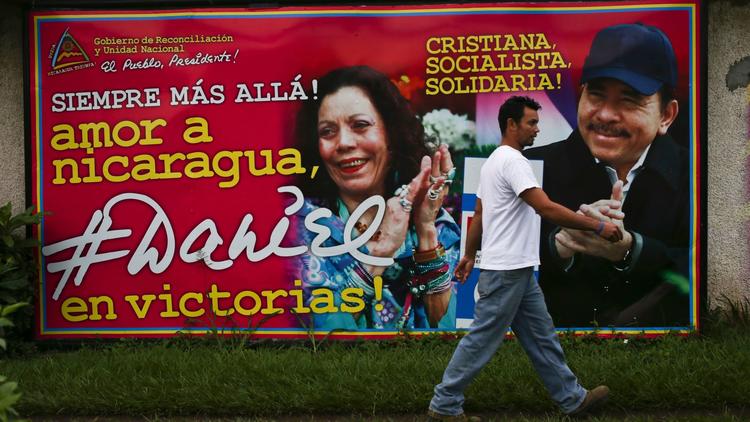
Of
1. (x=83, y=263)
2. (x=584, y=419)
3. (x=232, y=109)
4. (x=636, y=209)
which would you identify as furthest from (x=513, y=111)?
(x=83, y=263)

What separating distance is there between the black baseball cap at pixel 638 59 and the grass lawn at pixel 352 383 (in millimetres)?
2192

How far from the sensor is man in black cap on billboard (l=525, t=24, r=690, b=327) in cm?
667

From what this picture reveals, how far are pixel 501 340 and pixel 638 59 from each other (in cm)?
315

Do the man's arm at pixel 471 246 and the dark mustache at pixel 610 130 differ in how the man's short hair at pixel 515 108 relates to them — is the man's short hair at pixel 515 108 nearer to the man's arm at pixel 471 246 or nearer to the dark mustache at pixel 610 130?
the man's arm at pixel 471 246

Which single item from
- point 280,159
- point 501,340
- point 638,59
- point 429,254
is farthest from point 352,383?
→ point 638,59

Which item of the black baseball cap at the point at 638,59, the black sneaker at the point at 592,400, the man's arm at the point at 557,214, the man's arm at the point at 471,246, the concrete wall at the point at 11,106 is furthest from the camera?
the concrete wall at the point at 11,106

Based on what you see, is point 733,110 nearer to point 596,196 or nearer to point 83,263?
point 596,196

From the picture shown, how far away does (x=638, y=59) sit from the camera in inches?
263

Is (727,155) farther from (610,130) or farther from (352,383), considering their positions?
(352,383)

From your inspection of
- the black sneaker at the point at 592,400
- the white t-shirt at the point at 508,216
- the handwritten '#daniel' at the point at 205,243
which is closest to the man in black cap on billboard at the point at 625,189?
the handwritten '#daniel' at the point at 205,243

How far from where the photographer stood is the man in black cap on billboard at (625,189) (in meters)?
6.67

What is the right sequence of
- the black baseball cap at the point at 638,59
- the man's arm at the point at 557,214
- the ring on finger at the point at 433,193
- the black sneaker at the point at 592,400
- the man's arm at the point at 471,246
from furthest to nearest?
the ring on finger at the point at 433,193, the black baseball cap at the point at 638,59, the man's arm at the point at 471,246, the black sneaker at the point at 592,400, the man's arm at the point at 557,214

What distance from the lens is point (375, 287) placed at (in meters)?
6.79

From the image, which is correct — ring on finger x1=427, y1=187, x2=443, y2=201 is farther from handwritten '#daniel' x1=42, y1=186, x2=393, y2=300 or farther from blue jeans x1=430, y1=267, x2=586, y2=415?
blue jeans x1=430, y1=267, x2=586, y2=415
